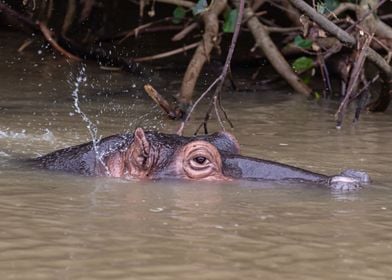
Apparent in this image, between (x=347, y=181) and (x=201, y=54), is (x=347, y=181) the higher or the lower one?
the lower one

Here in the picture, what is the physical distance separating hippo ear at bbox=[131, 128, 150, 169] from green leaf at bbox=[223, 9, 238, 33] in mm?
3350

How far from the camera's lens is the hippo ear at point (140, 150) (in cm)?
532

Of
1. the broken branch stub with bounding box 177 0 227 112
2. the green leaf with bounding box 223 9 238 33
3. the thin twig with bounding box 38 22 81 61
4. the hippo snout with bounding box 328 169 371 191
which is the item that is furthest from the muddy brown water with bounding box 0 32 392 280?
the thin twig with bounding box 38 22 81 61

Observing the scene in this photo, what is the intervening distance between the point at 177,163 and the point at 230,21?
3.46 meters

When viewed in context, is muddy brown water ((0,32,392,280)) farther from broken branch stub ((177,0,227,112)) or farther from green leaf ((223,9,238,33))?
green leaf ((223,9,238,33))

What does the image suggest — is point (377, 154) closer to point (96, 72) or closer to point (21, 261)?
point (21, 261)

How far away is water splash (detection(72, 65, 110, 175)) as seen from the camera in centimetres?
555

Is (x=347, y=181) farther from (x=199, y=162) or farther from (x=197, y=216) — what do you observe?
(x=197, y=216)

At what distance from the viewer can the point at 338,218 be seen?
14.8ft

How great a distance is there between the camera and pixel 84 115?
7.99 meters

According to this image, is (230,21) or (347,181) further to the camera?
(230,21)

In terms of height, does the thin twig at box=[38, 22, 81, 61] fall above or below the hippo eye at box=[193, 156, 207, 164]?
above

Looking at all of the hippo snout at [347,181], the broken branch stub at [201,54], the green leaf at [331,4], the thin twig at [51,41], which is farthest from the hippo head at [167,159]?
the thin twig at [51,41]

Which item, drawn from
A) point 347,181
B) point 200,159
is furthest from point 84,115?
point 347,181
